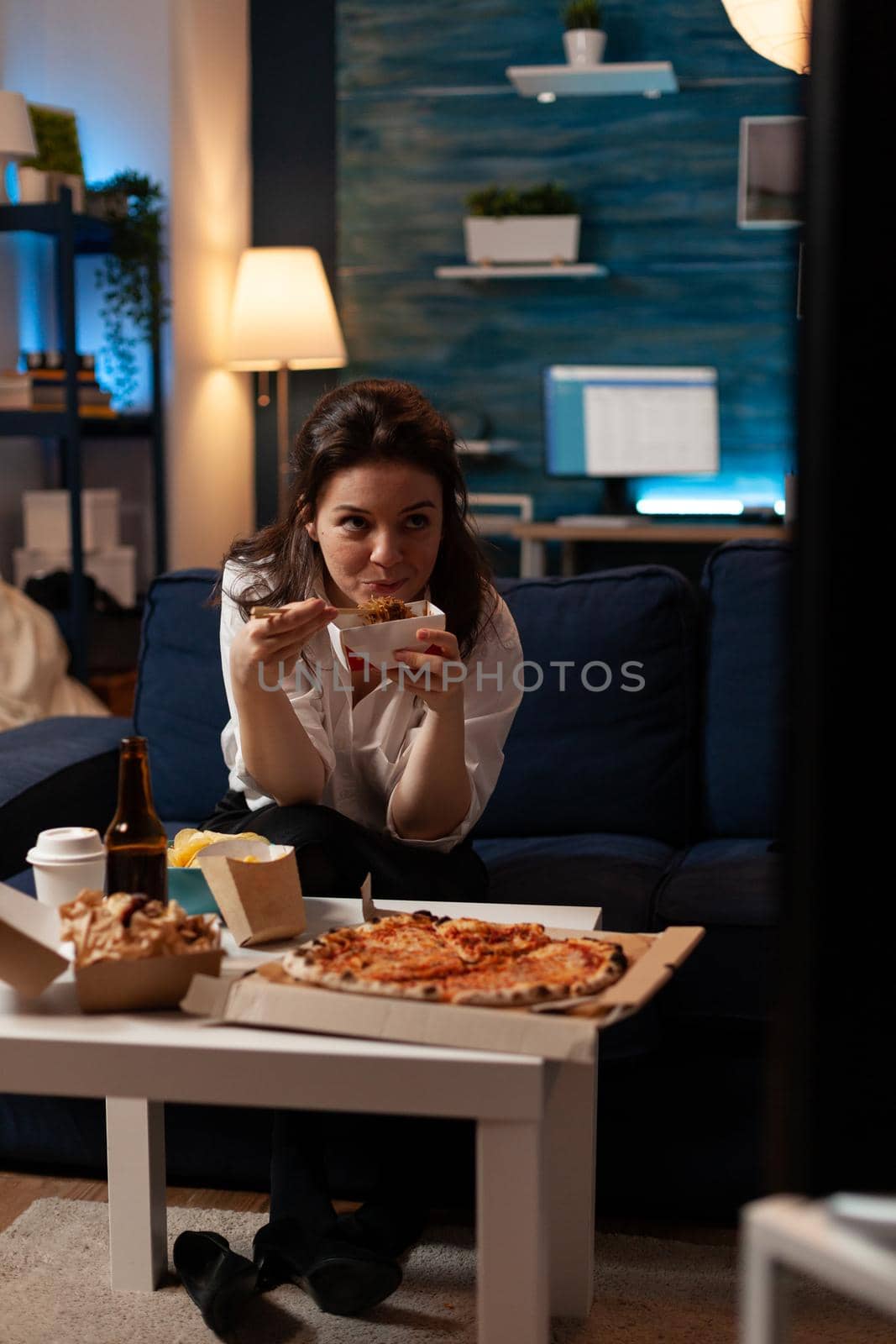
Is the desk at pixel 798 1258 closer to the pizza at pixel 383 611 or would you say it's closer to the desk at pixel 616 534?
the pizza at pixel 383 611

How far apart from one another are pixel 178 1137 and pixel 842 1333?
2.69ft

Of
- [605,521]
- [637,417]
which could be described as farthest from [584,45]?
[605,521]

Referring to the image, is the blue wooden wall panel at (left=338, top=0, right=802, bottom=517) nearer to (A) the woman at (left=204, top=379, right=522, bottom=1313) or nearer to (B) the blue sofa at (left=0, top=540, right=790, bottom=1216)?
(B) the blue sofa at (left=0, top=540, right=790, bottom=1216)

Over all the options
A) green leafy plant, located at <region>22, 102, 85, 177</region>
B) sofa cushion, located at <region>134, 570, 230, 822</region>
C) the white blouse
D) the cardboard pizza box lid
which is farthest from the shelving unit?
the cardboard pizza box lid

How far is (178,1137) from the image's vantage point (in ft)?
5.93

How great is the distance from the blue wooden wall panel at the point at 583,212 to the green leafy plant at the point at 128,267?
98cm

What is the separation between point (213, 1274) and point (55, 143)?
3728 mm

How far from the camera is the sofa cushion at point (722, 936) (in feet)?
5.75

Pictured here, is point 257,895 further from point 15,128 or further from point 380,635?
point 15,128

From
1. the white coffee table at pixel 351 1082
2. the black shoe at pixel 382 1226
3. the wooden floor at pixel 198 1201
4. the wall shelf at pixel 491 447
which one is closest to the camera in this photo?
the white coffee table at pixel 351 1082

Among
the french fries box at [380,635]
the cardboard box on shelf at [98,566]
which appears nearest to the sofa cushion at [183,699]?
the french fries box at [380,635]

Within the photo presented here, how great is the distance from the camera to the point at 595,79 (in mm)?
4930

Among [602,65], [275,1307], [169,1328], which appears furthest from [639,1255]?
[602,65]

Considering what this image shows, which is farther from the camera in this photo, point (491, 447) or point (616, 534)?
point (491, 447)
